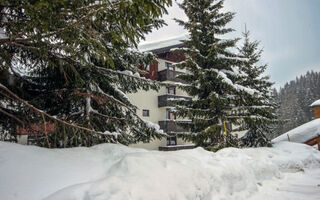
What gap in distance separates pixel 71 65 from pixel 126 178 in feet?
10.0

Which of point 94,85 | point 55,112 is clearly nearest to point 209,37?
point 94,85

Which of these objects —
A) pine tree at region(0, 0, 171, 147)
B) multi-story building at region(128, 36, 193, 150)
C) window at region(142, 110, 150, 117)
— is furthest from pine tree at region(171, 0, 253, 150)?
window at region(142, 110, 150, 117)

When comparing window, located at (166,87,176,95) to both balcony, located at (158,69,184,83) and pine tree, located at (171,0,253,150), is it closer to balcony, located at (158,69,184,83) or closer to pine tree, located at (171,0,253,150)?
balcony, located at (158,69,184,83)

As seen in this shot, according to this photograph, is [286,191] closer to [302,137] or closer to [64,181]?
[64,181]

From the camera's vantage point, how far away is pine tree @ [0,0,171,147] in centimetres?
306

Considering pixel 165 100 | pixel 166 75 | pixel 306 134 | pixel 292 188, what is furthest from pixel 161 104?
pixel 292 188

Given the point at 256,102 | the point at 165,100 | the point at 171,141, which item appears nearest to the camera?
the point at 256,102

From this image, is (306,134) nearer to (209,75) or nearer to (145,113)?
(209,75)

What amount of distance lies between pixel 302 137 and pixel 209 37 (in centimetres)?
883

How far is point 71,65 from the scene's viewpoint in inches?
175

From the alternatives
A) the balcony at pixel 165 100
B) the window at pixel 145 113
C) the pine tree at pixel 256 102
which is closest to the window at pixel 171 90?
the balcony at pixel 165 100

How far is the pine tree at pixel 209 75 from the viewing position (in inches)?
337

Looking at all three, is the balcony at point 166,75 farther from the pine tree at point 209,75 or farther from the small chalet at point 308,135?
the small chalet at point 308,135

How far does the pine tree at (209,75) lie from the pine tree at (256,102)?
728mm
